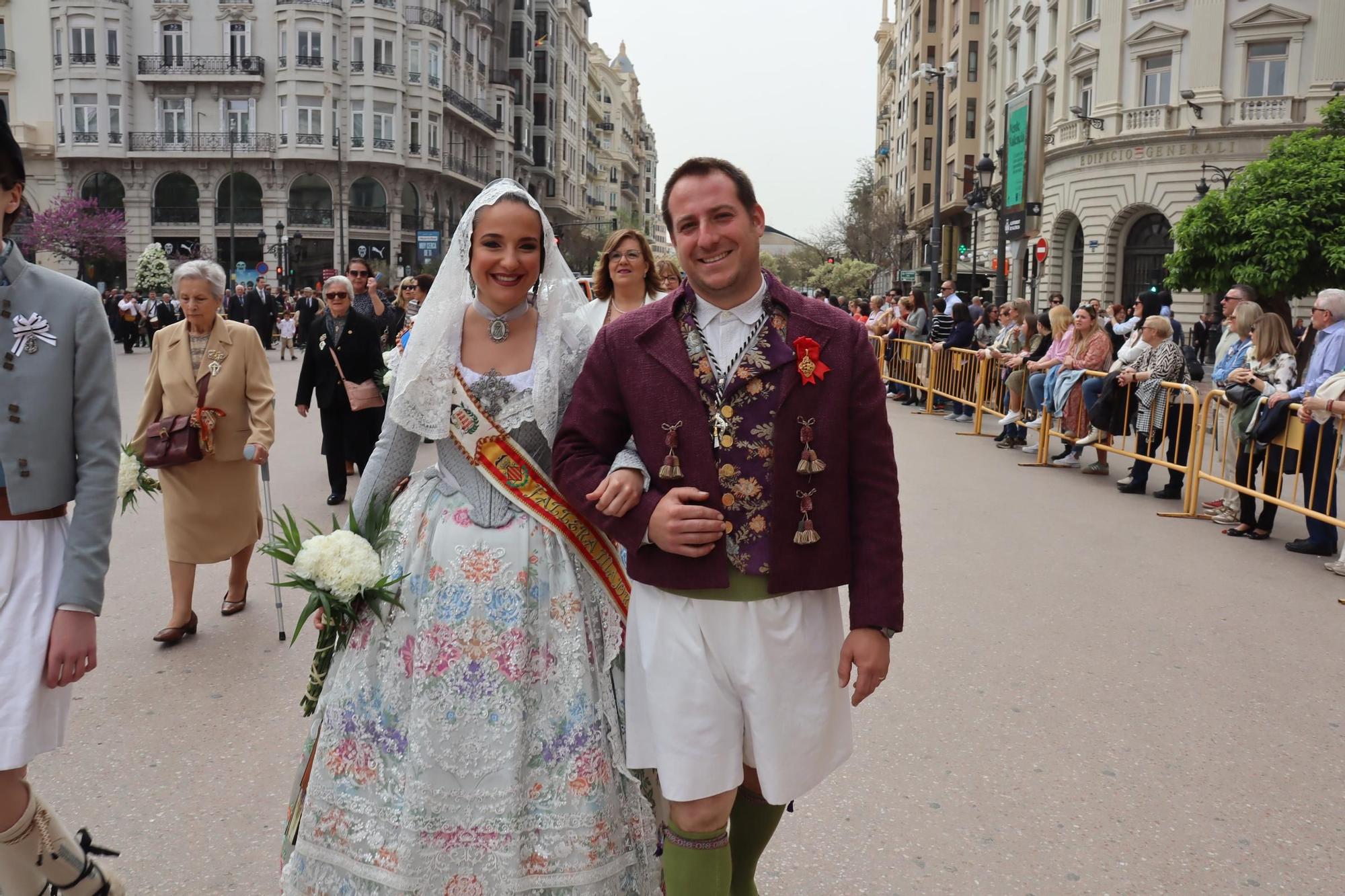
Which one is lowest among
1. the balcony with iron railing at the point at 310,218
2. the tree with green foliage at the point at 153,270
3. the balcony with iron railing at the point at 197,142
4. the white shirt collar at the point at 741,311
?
the white shirt collar at the point at 741,311

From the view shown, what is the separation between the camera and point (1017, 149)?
30.8 m

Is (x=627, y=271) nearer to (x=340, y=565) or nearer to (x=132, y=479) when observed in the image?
(x=132, y=479)

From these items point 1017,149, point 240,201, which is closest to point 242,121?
point 240,201

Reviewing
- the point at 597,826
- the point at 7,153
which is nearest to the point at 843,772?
the point at 597,826

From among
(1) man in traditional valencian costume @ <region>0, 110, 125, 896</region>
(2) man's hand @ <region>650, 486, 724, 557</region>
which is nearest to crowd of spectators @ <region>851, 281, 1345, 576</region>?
(2) man's hand @ <region>650, 486, 724, 557</region>

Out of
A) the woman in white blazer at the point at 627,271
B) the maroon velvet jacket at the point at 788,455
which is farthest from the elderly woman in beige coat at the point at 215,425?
the maroon velvet jacket at the point at 788,455

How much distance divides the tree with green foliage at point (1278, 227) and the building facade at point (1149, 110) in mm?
7346

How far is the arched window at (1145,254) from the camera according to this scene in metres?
34.7

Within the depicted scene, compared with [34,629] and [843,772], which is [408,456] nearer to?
[34,629]

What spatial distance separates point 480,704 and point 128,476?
329 cm

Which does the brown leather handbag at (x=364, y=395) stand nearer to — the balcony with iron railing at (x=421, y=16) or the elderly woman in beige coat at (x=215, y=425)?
the elderly woman in beige coat at (x=215, y=425)

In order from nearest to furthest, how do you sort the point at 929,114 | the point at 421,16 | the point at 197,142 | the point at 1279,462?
the point at 1279,462, the point at 197,142, the point at 421,16, the point at 929,114

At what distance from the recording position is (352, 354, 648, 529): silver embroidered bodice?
3031mm

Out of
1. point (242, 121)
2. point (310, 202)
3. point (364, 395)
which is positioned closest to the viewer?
point (364, 395)
